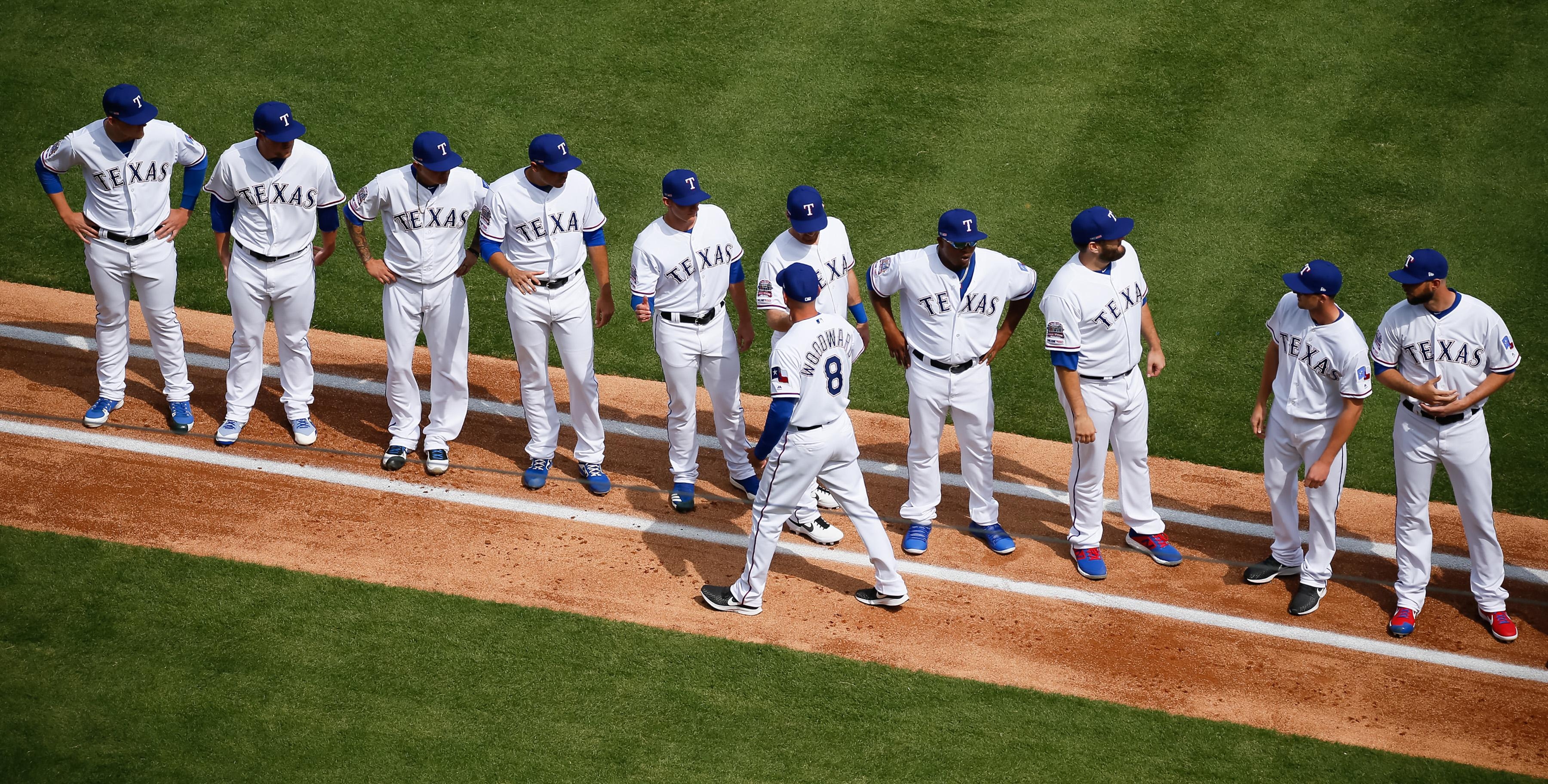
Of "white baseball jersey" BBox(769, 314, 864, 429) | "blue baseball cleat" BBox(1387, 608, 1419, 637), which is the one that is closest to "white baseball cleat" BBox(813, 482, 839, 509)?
"white baseball jersey" BBox(769, 314, 864, 429)

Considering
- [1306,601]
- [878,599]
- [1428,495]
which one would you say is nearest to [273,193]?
[878,599]

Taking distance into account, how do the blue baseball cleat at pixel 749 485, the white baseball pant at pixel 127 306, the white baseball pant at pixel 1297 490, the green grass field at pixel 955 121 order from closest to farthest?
the white baseball pant at pixel 1297 490, the white baseball pant at pixel 127 306, the blue baseball cleat at pixel 749 485, the green grass field at pixel 955 121

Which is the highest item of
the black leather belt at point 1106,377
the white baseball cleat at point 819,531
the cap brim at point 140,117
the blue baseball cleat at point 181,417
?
the cap brim at point 140,117

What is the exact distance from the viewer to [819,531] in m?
6.93

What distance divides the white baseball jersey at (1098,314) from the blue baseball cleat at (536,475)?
9.85 feet

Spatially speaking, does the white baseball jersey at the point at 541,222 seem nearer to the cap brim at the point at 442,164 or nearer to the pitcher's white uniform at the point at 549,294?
the pitcher's white uniform at the point at 549,294

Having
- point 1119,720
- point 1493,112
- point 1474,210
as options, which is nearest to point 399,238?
point 1119,720

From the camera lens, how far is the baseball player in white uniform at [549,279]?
→ 6695 mm

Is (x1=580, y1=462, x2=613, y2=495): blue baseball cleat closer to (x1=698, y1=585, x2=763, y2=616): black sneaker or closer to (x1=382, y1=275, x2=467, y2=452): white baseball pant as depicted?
(x1=382, y1=275, x2=467, y2=452): white baseball pant

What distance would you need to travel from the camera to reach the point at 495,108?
10.2 metres

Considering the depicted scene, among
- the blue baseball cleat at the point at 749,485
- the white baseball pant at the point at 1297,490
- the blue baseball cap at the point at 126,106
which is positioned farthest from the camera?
the blue baseball cleat at the point at 749,485

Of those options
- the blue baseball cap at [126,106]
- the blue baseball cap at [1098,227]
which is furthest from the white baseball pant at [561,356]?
the blue baseball cap at [1098,227]

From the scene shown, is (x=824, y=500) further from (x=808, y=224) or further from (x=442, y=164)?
(x=442, y=164)

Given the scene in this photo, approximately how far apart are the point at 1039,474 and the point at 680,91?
4778mm
